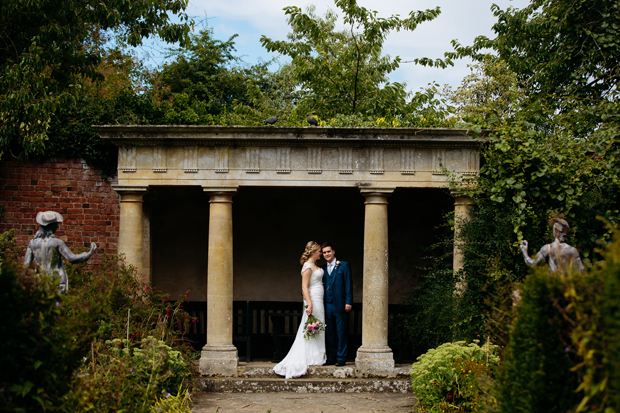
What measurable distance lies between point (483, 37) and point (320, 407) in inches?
505

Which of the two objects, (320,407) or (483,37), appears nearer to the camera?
(320,407)

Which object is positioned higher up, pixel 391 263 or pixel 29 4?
pixel 29 4

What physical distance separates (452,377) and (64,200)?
7.42m

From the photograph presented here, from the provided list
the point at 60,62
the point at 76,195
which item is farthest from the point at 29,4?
the point at 76,195

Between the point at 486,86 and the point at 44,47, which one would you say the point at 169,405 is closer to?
the point at 44,47

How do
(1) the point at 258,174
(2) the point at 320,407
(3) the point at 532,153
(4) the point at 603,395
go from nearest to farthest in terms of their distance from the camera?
(4) the point at 603,395, (2) the point at 320,407, (3) the point at 532,153, (1) the point at 258,174

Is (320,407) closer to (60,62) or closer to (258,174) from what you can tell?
(258,174)

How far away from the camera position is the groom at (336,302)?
27.8 feet

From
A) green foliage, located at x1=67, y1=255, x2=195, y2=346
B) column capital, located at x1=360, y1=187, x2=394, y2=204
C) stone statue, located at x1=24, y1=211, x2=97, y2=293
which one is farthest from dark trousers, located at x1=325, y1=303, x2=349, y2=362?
stone statue, located at x1=24, y1=211, x2=97, y2=293

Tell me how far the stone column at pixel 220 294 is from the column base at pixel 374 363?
186 centimetres

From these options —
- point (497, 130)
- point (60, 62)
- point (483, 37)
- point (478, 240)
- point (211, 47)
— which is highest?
point (211, 47)

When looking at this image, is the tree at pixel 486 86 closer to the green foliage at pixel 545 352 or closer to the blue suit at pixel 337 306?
the blue suit at pixel 337 306

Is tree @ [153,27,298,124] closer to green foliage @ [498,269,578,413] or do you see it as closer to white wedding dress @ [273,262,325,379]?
white wedding dress @ [273,262,325,379]

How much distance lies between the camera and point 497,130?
26.2 ft
